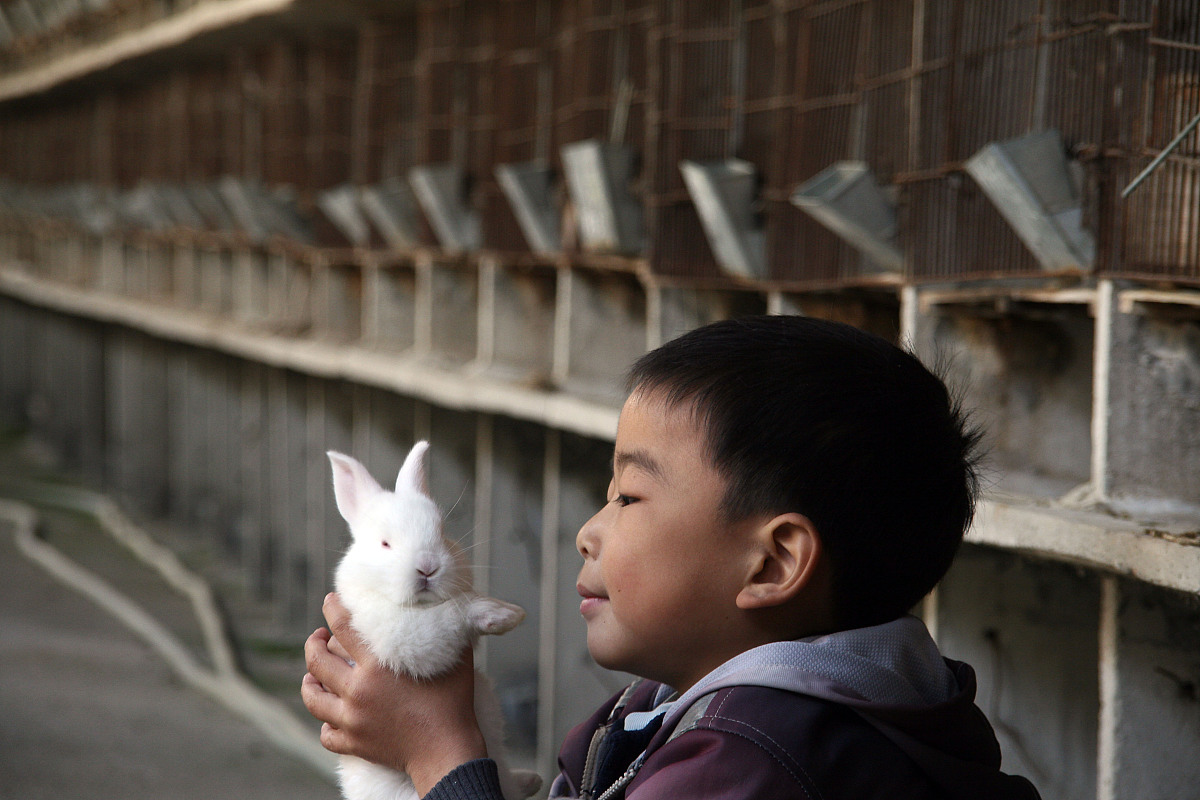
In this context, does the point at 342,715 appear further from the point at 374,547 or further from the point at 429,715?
the point at 374,547

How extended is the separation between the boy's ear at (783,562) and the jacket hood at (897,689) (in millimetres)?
70

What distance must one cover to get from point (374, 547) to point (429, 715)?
13.1 inches

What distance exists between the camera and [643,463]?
161 centimetres

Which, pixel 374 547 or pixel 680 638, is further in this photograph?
pixel 374 547

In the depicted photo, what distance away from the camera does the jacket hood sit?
1397mm

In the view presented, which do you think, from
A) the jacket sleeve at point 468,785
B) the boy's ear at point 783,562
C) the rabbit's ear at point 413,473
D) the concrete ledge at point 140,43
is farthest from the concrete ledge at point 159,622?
the boy's ear at point 783,562

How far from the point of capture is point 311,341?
8320 mm

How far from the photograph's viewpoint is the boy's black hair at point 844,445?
1.48 metres

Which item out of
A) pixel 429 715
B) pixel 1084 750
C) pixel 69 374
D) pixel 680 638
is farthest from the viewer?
pixel 69 374

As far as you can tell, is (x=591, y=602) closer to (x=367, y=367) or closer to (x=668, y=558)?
(x=668, y=558)

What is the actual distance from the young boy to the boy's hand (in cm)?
4

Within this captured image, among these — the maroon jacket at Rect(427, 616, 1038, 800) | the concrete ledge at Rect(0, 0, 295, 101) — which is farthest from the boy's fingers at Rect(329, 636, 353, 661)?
the concrete ledge at Rect(0, 0, 295, 101)

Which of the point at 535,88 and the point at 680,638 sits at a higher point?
the point at 535,88

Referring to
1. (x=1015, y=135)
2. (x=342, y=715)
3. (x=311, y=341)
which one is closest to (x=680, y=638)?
(x=342, y=715)
